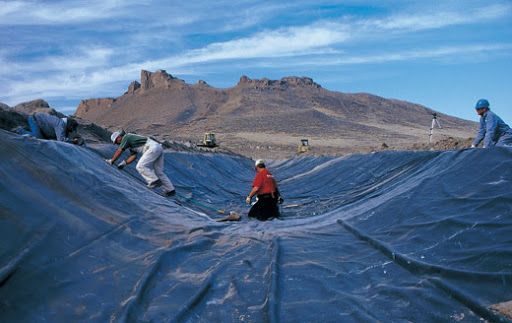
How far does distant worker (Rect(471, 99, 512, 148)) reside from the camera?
6.14 meters

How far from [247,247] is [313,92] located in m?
79.6

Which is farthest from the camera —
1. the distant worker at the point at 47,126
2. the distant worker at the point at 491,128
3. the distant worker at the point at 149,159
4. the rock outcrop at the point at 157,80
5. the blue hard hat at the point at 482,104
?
the rock outcrop at the point at 157,80

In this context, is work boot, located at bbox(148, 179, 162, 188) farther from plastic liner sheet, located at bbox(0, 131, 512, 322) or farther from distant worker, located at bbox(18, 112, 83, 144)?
plastic liner sheet, located at bbox(0, 131, 512, 322)

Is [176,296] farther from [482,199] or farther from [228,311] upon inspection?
[482,199]

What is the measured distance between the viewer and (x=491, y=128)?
615 centimetres

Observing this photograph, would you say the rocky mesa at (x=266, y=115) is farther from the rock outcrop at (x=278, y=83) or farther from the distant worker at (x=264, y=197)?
the distant worker at (x=264, y=197)

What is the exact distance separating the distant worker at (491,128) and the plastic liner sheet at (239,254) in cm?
123

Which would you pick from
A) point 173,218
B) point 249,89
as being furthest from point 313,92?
point 173,218

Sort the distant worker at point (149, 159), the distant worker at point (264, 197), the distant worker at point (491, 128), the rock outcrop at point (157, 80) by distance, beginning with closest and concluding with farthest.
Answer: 1. the distant worker at point (491, 128)
2. the distant worker at point (264, 197)
3. the distant worker at point (149, 159)
4. the rock outcrop at point (157, 80)

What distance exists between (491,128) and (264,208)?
10.1 ft

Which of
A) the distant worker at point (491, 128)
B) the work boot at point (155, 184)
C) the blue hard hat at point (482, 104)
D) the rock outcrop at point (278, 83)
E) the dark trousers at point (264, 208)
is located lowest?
the dark trousers at point (264, 208)

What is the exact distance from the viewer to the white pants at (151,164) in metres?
7.09

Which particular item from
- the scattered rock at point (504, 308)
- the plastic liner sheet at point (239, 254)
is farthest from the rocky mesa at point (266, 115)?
the scattered rock at point (504, 308)

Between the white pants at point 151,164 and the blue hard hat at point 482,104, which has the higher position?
the blue hard hat at point 482,104
